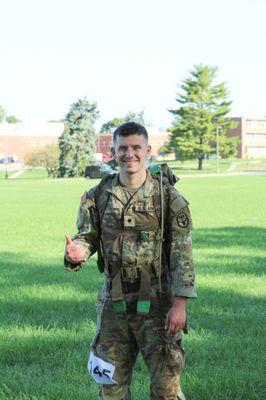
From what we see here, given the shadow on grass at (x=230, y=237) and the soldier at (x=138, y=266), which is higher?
the soldier at (x=138, y=266)

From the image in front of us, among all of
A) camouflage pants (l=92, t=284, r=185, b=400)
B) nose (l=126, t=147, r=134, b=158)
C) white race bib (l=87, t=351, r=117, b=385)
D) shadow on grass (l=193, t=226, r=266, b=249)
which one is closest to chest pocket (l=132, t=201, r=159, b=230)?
nose (l=126, t=147, r=134, b=158)

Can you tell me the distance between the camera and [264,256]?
1068 cm

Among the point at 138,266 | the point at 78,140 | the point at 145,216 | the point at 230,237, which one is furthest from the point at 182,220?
the point at 78,140

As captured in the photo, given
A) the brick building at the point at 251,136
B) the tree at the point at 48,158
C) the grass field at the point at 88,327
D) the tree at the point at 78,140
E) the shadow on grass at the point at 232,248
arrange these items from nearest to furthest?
the grass field at the point at 88,327, the shadow on grass at the point at 232,248, the tree at the point at 78,140, the tree at the point at 48,158, the brick building at the point at 251,136

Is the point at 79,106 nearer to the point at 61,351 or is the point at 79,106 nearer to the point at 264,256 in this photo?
the point at 264,256

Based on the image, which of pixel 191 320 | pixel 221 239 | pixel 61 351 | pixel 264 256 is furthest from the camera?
pixel 221 239

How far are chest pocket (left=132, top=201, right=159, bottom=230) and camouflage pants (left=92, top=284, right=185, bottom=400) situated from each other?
40cm

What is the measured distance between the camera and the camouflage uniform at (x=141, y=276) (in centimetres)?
343

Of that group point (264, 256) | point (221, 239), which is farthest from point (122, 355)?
point (221, 239)

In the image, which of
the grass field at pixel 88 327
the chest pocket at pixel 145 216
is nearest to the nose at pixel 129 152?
the chest pocket at pixel 145 216

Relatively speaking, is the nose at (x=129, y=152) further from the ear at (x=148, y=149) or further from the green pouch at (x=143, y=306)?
the green pouch at (x=143, y=306)

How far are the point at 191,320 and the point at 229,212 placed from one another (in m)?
15.3

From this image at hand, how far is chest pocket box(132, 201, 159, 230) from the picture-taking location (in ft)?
11.3

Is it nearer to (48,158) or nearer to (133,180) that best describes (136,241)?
(133,180)
